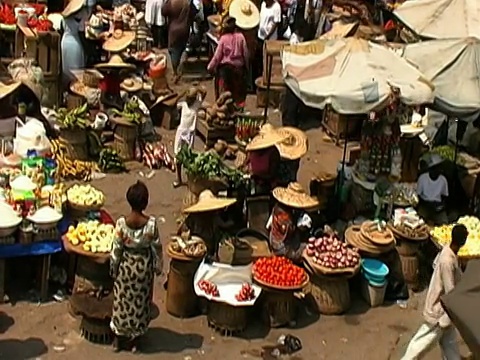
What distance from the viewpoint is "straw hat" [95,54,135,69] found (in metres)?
13.9

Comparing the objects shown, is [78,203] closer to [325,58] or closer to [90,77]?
[325,58]

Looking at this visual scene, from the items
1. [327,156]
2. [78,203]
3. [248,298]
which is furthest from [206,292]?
[327,156]

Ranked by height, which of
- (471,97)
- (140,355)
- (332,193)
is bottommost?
(140,355)

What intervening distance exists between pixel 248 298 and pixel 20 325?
2.19 metres

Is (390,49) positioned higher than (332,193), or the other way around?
(390,49)

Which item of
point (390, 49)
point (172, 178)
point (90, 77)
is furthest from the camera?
point (90, 77)

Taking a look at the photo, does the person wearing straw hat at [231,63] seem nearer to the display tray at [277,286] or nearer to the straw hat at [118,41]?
the straw hat at [118,41]

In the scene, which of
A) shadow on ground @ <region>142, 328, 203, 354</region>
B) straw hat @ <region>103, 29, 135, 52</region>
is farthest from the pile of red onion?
straw hat @ <region>103, 29, 135, 52</region>

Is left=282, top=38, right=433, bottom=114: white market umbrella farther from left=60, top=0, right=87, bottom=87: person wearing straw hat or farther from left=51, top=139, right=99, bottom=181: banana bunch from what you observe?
left=60, top=0, right=87, bottom=87: person wearing straw hat

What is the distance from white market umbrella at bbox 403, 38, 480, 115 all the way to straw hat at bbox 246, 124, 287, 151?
6.32ft

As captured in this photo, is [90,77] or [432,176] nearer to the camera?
[432,176]

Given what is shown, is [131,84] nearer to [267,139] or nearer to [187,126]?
[187,126]

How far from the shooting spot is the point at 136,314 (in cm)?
906

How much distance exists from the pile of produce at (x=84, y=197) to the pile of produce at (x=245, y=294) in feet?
5.93
